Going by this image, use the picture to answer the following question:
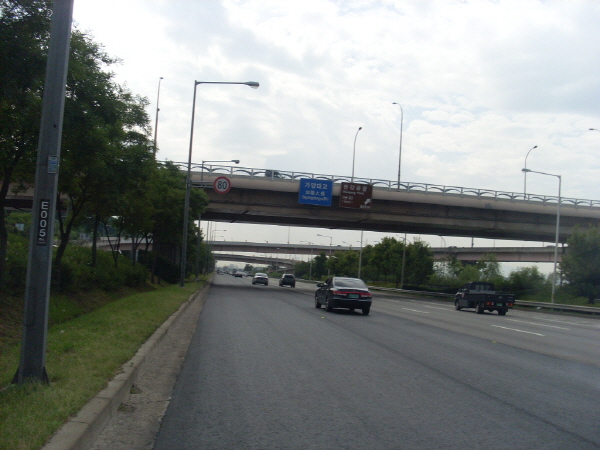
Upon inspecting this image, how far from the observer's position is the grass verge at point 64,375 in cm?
496

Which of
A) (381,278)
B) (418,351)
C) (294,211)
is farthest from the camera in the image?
(381,278)

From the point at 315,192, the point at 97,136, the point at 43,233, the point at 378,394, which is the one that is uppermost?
the point at 315,192

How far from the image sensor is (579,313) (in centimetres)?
3800

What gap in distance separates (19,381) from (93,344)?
3680 millimetres

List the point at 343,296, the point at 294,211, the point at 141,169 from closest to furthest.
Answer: the point at 141,169
the point at 343,296
the point at 294,211

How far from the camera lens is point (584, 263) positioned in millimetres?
44500

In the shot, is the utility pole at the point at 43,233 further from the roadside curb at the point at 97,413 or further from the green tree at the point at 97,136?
the green tree at the point at 97,136

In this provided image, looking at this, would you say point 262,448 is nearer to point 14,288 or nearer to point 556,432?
point 556,432

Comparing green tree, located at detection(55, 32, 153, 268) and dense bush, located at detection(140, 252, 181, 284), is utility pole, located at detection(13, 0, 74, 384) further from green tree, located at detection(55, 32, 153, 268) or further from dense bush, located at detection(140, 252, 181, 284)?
dense bush, located at detection(140, 252, 181, 284)

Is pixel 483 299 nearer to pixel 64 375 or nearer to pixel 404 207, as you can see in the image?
pixel 404 207

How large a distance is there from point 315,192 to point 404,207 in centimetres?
791

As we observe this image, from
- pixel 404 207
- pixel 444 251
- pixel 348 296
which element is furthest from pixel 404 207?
pixel 444 251

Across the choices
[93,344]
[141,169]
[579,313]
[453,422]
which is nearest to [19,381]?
[93,344]

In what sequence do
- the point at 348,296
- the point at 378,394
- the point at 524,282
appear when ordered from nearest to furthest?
the point at 378,394 → the point at 348,296 → the point at 524,282
